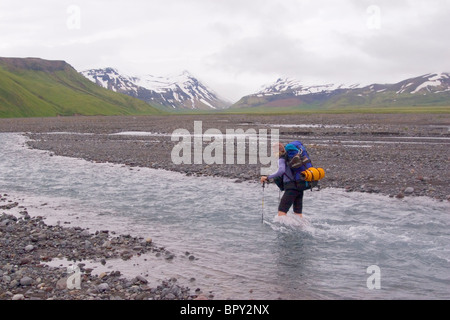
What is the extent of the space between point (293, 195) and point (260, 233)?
1.54 metres

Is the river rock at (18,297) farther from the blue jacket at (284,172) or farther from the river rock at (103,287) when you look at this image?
the blue jacket at (284,172)

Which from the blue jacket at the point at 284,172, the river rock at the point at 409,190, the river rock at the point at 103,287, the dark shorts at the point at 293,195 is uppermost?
the blue jacket at the point at 284,172

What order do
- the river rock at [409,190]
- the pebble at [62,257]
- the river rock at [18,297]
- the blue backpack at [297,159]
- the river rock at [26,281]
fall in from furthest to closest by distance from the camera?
1. the river rock at [409,190]
2. the blue backpack at [297,159]
3. the river rock at [26,281]
4. the pebble at [62,257]
5. the river rock at [18,297]

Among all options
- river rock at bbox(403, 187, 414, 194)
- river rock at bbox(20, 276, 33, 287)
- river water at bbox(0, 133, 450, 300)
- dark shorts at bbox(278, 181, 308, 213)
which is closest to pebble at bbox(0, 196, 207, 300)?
river rock at bbox(20, 276, 33, 287)

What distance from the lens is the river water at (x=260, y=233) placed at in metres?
9.34

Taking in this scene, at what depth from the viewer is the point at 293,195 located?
43.0 feet

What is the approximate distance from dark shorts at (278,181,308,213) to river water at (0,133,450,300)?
41 centimetres

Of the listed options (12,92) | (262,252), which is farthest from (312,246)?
(12,92)

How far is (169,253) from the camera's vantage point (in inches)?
435

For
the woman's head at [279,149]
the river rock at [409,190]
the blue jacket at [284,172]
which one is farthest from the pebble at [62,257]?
the river rock at [409,190]

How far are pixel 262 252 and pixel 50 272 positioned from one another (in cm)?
516

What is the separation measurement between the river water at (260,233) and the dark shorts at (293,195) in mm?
412

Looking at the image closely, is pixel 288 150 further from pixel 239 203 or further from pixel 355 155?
pixel 355 155

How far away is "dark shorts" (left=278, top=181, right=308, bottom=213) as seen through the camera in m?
12.9
